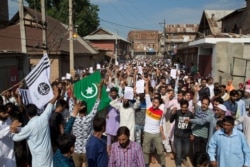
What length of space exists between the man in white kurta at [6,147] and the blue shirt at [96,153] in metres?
1.23

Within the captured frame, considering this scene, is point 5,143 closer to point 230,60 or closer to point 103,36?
point 230,60

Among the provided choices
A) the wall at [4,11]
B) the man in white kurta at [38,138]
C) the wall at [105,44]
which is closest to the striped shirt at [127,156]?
the man in white kurta at [38,138]

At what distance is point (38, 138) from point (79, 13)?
43.4m

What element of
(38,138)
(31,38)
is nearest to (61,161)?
(38,138)

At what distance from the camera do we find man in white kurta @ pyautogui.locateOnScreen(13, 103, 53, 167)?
459 cm

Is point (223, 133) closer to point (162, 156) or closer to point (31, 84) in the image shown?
point (162, 156)

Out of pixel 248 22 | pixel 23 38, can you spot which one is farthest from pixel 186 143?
pixel 248 22

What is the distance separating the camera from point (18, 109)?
6.13 meters

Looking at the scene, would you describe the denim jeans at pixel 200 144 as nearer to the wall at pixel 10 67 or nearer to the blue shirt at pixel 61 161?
the blue shirt at pixel 61 161

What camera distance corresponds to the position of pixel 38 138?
15.4ft

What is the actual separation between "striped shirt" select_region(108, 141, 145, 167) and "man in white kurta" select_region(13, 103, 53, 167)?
3.58 feet

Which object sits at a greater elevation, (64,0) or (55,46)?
(64,0)

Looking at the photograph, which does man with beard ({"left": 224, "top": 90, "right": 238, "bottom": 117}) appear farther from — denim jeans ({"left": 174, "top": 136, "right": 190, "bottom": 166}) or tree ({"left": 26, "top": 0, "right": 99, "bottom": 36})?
tree ({"left": 26, "top": 0, "right": 99, "bottom": 36})

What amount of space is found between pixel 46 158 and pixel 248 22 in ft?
78.5
